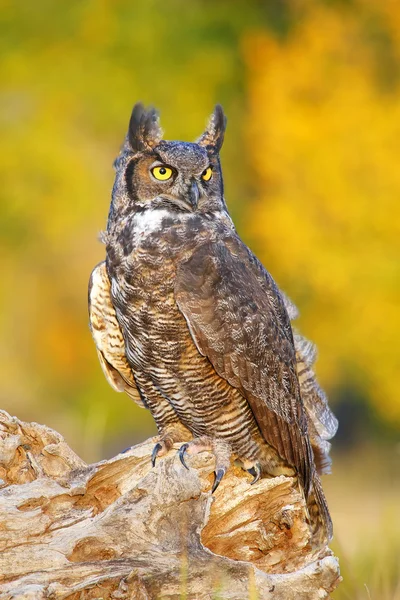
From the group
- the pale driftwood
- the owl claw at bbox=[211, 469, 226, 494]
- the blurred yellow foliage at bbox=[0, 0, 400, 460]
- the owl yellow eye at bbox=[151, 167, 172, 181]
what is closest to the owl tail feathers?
the pale driftwood

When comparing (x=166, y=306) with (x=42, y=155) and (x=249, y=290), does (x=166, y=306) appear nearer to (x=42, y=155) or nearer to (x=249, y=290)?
(x=249, y=290)

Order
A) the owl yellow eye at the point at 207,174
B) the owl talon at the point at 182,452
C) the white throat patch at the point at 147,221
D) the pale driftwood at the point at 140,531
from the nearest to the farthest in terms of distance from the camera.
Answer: the pale driftwood at the point at 140,531
the owl talon at the point at 182,452
the white throat patch at the point at 147,221
the owl yellow eye at the point at 207,174

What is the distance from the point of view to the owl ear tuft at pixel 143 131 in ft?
12.8

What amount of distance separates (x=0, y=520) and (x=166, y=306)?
1.04 m

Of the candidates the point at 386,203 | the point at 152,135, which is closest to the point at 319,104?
the point at 386,203

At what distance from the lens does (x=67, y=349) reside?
1484 cm

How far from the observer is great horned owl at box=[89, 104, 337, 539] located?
3691 mm

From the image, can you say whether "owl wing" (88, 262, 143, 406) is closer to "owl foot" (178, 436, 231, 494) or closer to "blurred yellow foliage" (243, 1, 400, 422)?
"owl foot" (178, 436, 231, 494)

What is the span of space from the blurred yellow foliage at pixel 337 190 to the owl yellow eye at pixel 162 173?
8.21m

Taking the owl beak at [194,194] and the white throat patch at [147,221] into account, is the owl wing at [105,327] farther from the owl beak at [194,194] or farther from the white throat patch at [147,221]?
the owl beak at [194,194]

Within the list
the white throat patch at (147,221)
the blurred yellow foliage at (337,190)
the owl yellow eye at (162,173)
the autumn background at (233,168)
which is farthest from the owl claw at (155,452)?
the blurred yellow foliage at (337,190)

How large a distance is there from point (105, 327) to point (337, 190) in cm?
843

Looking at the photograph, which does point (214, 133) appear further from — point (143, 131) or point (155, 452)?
point (155, 452)

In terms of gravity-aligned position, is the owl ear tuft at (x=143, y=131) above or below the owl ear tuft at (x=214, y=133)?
below
